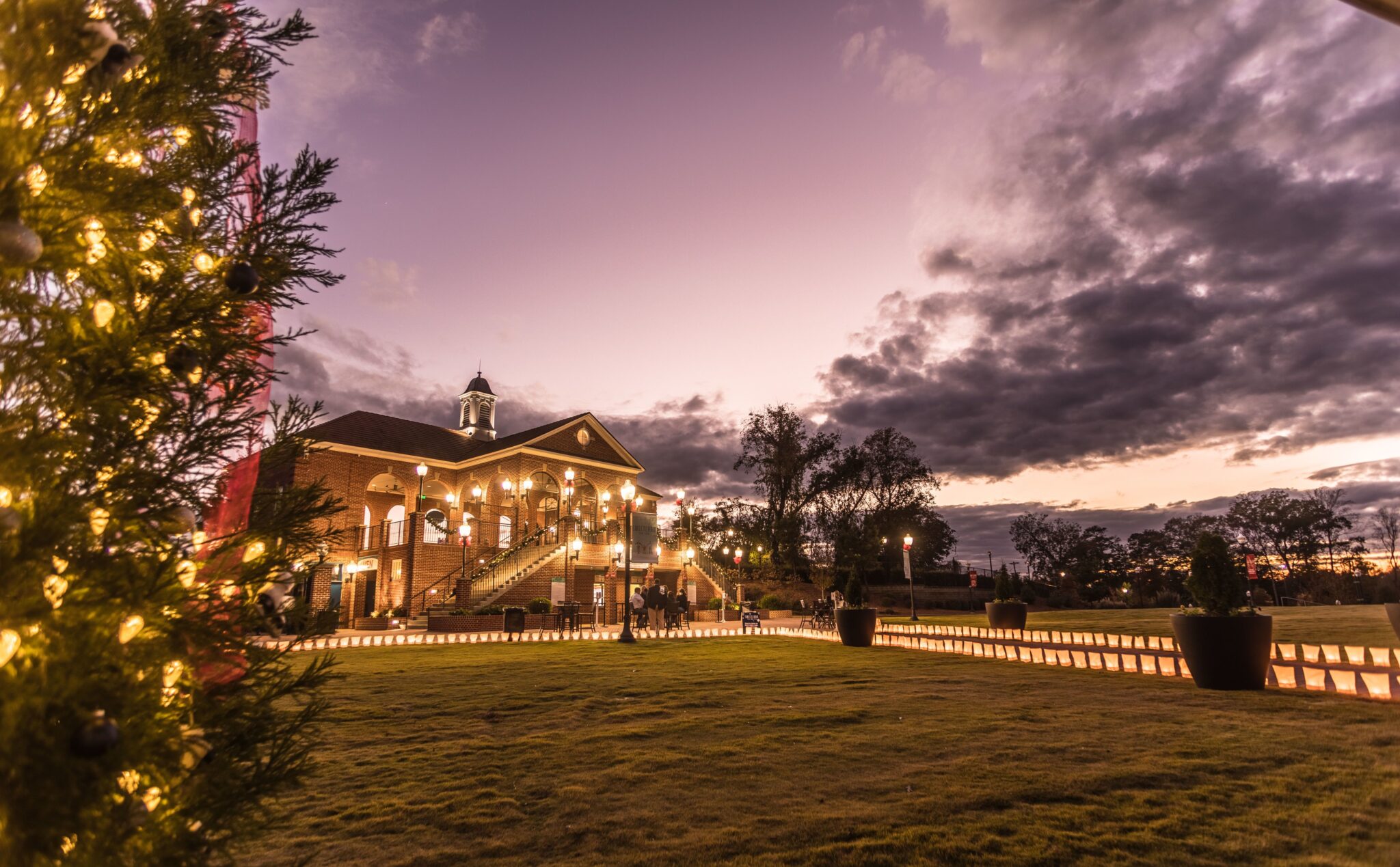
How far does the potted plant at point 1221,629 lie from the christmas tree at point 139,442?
9.70m

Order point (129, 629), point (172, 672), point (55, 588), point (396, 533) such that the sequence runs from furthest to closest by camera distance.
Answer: point (396, 533)
point (172, 672)
point (129, 629)
point (55, 588)

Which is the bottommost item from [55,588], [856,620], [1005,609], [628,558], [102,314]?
[856,620]

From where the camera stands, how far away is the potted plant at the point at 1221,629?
7820mm

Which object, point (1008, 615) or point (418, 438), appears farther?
point (418, 438)

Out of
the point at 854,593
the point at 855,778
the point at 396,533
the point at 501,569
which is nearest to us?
the point at 855,778

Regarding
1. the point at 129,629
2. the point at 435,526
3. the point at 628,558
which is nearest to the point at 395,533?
the point at 435,526

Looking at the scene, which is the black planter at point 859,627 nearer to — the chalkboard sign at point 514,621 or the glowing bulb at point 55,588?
the chalkboard sign at point 514,621

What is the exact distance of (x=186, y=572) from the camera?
7.47ft

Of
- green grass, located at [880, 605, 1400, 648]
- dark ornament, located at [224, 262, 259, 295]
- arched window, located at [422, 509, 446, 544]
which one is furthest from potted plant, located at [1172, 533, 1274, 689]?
arched window, located at [422, 509, 446, 544]

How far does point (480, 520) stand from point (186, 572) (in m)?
32.5

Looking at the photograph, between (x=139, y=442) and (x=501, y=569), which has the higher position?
(x=139, y=442)

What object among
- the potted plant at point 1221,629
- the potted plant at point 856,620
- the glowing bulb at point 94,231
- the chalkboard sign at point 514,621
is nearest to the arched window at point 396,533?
the chalkboard sign at point 514,621

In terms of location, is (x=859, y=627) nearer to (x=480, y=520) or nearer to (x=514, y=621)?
(x=514, y=621)

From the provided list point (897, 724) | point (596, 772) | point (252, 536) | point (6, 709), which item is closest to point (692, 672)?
point (897, 724)
